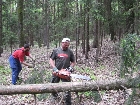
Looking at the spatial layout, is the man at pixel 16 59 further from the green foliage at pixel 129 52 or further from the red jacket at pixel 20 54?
the green foliage at pixel 129 52

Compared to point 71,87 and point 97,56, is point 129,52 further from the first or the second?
point 97,56

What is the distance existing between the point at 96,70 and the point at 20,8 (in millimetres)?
6637

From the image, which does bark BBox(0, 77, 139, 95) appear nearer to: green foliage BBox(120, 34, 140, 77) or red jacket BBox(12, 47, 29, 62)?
green foliage BBox(120, 34, 140, 77)

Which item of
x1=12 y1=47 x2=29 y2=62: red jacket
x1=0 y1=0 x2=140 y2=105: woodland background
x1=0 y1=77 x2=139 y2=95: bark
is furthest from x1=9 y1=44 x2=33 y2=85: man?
x1=0 y1=77 x2=139 y2=95: bark

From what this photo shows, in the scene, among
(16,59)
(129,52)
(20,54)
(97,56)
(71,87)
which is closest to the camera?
(129,52)

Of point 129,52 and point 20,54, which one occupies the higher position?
point 129,52

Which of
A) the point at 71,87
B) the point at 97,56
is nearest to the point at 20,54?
the point at 71,87

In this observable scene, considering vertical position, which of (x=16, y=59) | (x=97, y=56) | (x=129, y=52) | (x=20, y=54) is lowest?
(x=97, y=56)

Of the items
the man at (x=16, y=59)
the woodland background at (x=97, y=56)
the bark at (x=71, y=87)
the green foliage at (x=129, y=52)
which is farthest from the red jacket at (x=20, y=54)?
the green foliage at (x=129, y=52)

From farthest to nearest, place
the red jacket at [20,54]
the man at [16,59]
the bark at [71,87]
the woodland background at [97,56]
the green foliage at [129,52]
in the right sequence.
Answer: the man at [16,59] → the red jacket at [20,54] → the bark at [71,87] → the woodland background at [97,56] → the green foliage at [129,52]

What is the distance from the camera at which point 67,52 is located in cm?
812

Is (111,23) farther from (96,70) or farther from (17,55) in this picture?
(17,55)

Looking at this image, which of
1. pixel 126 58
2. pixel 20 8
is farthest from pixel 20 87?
pixel 20 8

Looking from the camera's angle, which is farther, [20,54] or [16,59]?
[16,59]
